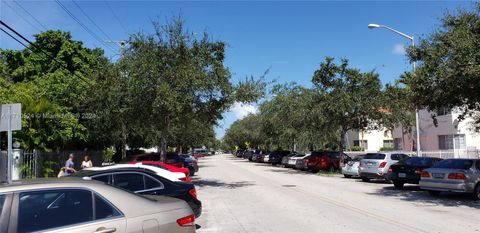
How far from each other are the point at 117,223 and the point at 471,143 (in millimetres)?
37886

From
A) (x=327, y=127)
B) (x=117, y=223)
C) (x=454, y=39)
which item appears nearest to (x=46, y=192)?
(x=117, y=223)

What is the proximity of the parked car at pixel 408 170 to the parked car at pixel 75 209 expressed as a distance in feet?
55.1

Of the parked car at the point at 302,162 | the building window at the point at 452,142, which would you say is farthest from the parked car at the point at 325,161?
the building window at the point at 452,142

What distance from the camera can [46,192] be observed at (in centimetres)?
468

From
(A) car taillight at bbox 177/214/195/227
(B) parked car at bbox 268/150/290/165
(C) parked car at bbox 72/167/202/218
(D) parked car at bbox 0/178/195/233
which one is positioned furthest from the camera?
(B) parked car at bbox 268/150/290/165

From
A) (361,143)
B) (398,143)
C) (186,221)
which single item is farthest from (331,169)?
(361,143)

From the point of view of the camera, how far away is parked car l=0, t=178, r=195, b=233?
4.41 metres

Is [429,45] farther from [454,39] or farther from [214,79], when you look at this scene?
[214,79]

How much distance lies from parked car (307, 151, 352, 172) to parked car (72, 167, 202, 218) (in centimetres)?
2455

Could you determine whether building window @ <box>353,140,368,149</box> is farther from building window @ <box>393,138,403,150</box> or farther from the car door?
the car door

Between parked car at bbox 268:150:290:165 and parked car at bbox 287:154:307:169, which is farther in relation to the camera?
parked car at bbox 268:150:290:165

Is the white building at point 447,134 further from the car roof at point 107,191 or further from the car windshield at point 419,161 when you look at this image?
the car roof at point 107,191

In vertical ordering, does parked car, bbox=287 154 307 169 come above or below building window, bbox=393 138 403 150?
below

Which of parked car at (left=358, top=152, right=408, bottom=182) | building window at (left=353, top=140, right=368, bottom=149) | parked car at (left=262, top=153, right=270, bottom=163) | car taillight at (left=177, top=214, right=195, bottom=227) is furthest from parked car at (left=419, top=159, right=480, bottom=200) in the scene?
building window at (left=353, top=140, right=368, bottom=149)
